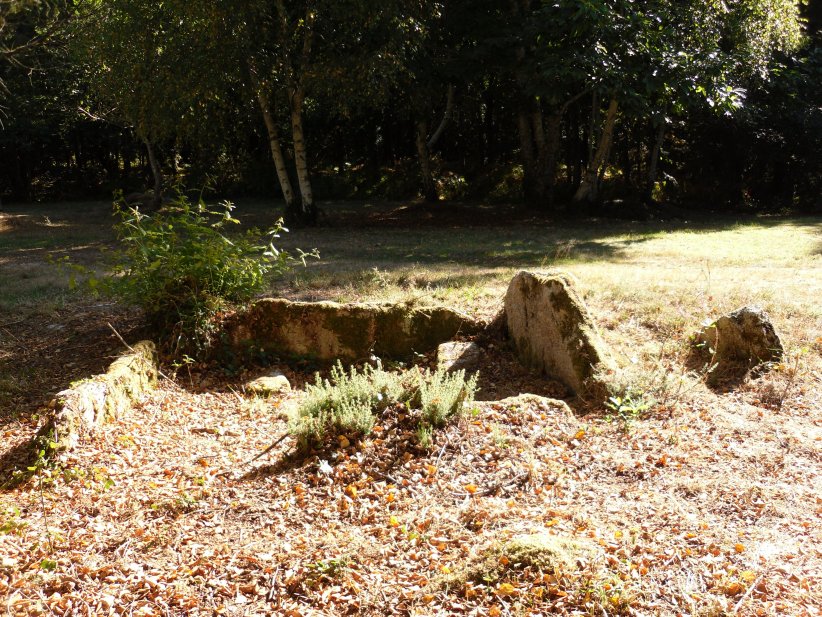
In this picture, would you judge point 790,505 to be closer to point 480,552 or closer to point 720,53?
point 480,552

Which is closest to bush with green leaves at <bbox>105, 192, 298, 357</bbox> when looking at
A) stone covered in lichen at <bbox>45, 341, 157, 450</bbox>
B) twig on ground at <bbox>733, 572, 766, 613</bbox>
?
stone covered in lichen at <bbox>45, 341, 157, 450</bbox>

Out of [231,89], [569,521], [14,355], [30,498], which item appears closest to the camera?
[569,521]

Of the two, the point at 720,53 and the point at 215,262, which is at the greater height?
the point at 720,53

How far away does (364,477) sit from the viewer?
3908 mm

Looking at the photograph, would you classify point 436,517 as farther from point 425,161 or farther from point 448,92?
point 425,161

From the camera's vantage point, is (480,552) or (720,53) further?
(720,53)

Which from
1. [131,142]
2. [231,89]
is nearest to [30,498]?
[231,89]

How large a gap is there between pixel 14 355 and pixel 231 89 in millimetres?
9103

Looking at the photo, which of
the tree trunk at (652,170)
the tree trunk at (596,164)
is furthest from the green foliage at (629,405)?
the tree trunk at (652,170)

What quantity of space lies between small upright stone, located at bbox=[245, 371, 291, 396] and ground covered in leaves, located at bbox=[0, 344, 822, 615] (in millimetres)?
597

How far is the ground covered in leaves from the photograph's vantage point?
288cm

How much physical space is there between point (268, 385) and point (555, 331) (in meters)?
2.42

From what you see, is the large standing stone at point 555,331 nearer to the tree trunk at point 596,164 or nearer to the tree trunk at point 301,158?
the tree trunk at point 301,158

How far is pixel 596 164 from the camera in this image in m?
16.1
